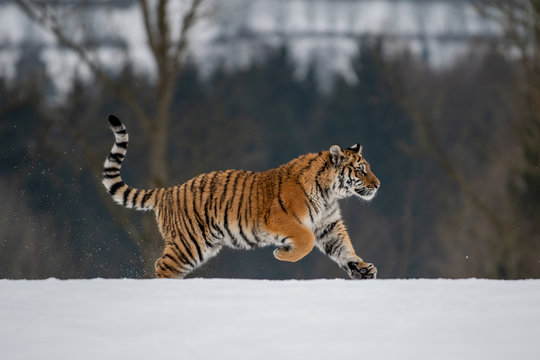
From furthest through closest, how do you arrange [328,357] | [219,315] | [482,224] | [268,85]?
[268,85], [482,224], [219,315], [328,357]

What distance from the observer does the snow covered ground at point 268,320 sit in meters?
3.10

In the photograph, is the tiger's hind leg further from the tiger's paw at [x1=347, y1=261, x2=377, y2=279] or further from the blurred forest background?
the blurred forest background

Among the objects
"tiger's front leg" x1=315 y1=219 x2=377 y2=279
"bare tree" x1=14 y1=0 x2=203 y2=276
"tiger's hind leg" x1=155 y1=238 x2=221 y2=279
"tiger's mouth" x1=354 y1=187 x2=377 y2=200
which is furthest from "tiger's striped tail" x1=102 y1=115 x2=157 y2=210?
"bare tree" x1=14 y1=0 x2=203 y2=276

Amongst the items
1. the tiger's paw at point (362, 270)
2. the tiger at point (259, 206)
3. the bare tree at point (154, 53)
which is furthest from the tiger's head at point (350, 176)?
the bare tree at point (154, 53)

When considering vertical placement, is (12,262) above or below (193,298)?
below

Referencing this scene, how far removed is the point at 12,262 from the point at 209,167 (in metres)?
5.65

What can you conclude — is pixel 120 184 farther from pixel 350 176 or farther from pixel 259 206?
pixel 350 176

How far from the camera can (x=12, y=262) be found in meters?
12.0

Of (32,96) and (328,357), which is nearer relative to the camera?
(328,357)

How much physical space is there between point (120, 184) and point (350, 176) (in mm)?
1970

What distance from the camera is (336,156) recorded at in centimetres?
657

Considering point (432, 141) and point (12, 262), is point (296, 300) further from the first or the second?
point (432, 141)

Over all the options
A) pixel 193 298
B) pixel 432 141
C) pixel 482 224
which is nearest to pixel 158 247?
pixel 432 141

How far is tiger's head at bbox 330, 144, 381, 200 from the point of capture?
6.55 meters
